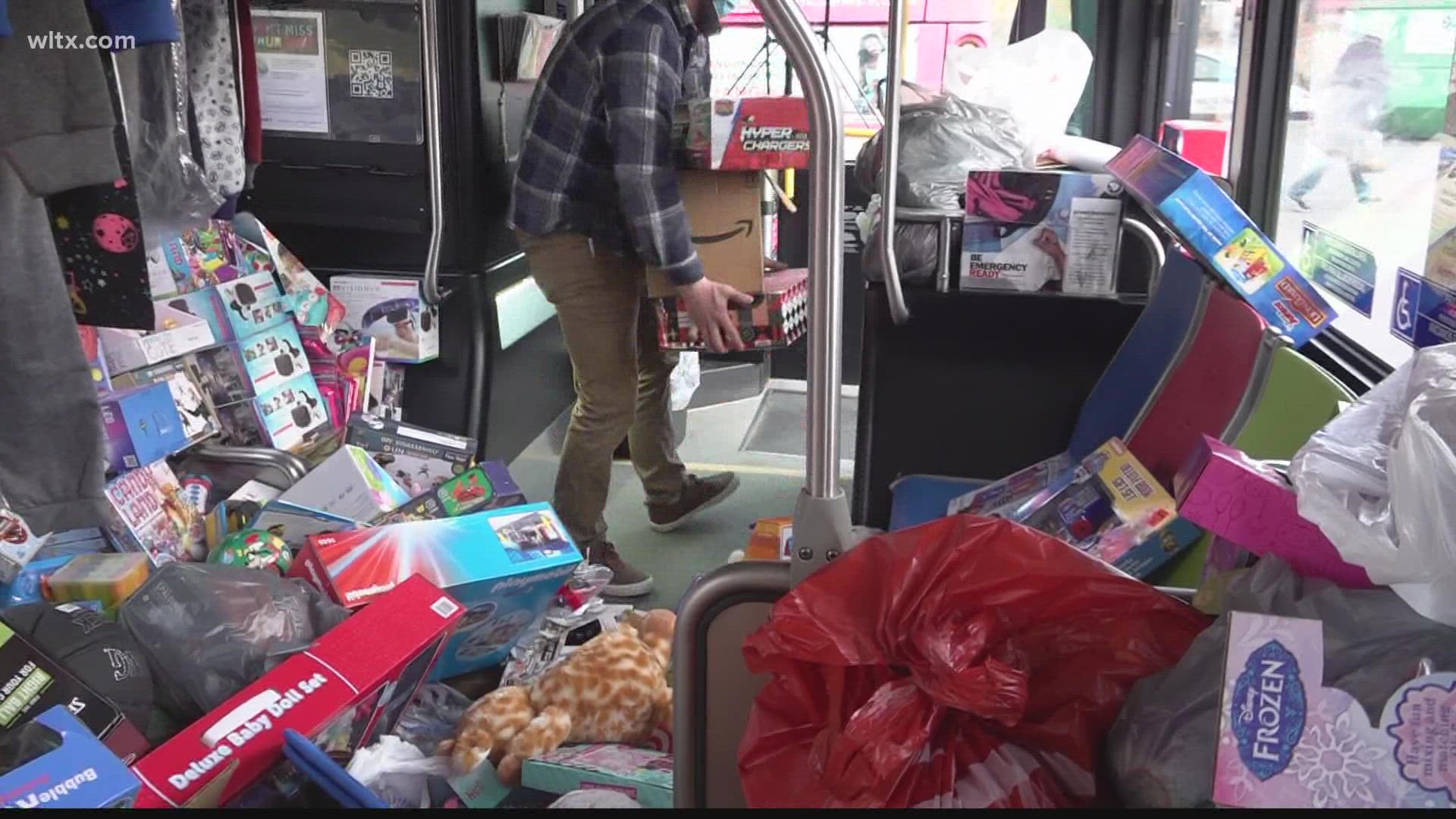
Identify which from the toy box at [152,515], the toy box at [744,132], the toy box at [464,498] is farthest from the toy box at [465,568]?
the toy box at [744,132]

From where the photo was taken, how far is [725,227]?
300 cm

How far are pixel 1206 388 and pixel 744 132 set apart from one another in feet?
3.93

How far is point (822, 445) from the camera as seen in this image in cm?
114

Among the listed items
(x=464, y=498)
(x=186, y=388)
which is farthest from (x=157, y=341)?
(x=464, y=498)

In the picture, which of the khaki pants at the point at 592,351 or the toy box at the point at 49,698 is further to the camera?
the khaki pants at the point at 592,351

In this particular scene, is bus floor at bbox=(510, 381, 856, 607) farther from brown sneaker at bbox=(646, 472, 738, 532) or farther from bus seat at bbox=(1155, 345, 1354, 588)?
bus seat at bbox=(1155, 345, 1354, 588)

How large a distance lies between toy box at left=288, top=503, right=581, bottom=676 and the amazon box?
76cm

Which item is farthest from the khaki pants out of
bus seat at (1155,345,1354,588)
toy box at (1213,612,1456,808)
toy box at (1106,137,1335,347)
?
toy box at (1213,612,1456,808)

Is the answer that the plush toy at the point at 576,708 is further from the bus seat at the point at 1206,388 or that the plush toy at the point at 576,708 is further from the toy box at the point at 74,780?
the bus seat at the point at 1206,388

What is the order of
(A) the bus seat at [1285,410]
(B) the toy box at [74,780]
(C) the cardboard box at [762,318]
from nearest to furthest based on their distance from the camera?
(B) the toy box at [74,780]
(A) the bus seat at [1285,410]
(C) the cardboard box at [762,318]

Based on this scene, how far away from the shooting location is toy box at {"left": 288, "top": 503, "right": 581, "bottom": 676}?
244cm

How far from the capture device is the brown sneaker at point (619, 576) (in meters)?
3.28

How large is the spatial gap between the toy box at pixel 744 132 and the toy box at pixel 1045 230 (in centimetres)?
41

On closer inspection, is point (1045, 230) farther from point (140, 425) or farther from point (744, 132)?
point (140, 425)
